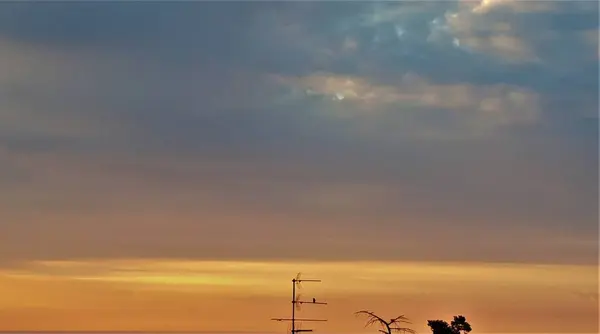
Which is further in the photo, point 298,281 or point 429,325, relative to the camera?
point 429,325

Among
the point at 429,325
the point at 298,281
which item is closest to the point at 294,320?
the point at 298,281

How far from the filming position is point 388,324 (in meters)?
130

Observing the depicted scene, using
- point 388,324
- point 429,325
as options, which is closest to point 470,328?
point 429,325

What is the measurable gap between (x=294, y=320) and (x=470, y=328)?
28.5 m

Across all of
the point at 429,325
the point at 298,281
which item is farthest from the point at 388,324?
the point at 429,325

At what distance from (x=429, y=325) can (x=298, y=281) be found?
2791 centimetres

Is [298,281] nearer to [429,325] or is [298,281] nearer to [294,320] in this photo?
[294,320]

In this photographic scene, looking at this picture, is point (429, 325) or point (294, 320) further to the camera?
point (429, 325)

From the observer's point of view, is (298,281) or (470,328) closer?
(298,281)

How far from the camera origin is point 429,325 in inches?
5955

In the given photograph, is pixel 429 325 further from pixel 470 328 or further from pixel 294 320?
pixel 294 320

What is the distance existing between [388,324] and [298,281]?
11.2 meters

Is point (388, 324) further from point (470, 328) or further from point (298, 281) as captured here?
point (470, 328)

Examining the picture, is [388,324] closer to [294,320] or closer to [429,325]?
[294,320]
